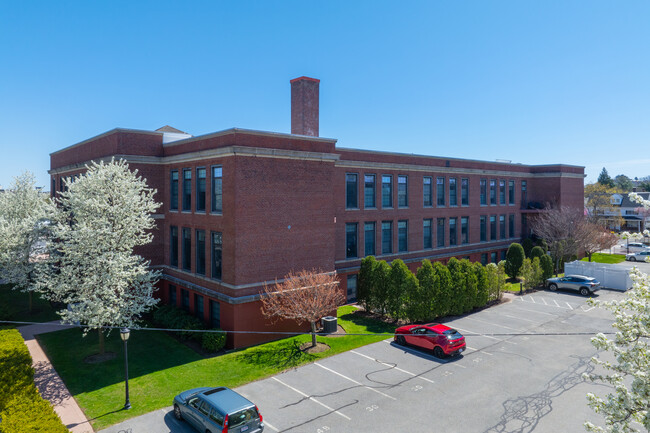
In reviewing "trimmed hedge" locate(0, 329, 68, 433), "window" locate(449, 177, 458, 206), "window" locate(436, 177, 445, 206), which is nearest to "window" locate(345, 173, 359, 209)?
"window" locate(436, 177, 445, 206)

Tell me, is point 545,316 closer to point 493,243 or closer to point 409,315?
point 409,315

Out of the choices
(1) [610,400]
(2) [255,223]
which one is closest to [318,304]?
(2) [255,223]

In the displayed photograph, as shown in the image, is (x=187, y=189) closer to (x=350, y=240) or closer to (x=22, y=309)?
(x=350, y=240)

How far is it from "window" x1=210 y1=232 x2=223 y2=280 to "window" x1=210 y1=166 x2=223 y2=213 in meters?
1.56

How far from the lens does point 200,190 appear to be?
85.3 feet

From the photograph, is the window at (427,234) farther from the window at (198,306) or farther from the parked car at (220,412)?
the parked car at (220,412)

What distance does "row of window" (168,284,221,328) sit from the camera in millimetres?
24422

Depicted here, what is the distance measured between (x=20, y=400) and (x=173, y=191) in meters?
16.7

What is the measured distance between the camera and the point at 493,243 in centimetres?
4588

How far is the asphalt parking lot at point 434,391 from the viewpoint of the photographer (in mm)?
14836

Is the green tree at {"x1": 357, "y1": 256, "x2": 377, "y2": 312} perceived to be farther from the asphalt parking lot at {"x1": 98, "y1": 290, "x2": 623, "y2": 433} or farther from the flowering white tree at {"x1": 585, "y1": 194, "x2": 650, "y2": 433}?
the flowering white tree at {"x1": 585, "y1": 194, "x2": 650, "y2": 433}

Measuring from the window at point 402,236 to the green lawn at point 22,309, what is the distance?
27469 millimetres

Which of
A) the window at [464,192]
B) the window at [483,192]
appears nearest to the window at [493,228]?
the window at [483,192]

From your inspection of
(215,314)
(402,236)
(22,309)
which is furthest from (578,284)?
(22,309)
